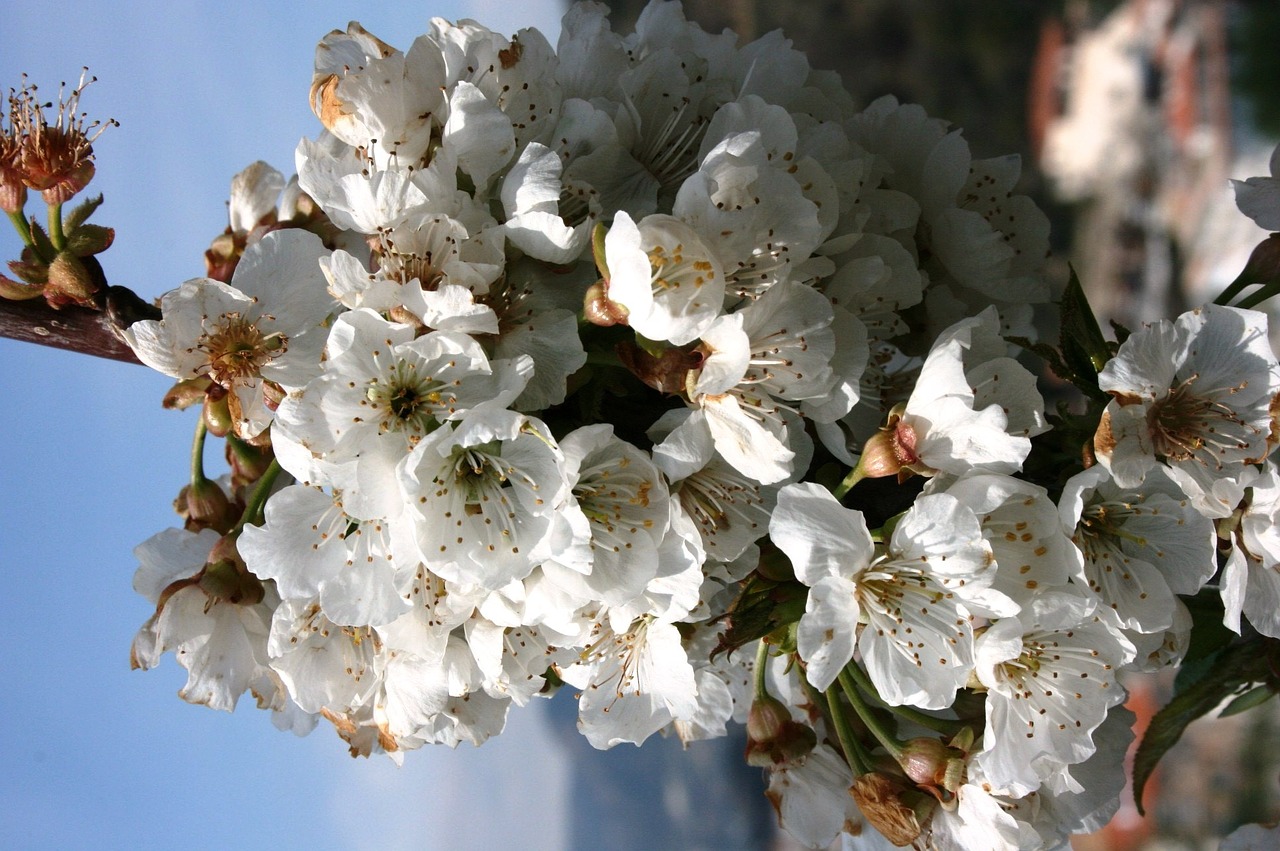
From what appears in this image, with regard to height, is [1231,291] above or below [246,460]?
below

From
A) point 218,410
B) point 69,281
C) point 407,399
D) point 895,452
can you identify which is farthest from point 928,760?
point 69,281

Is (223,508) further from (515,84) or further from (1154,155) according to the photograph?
(1154,155)

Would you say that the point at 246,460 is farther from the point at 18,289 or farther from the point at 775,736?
the point at 775,736

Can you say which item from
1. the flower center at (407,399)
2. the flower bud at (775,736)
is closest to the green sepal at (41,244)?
the flower center at (407,399)

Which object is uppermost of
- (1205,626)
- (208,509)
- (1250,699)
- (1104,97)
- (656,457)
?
(1104,97)

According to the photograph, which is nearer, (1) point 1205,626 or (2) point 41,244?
(2) point 41,244

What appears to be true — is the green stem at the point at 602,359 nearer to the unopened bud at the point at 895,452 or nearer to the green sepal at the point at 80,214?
the unopened bud at the point at 895,452

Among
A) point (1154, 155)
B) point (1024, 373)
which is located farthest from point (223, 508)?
point (1154, 155)
